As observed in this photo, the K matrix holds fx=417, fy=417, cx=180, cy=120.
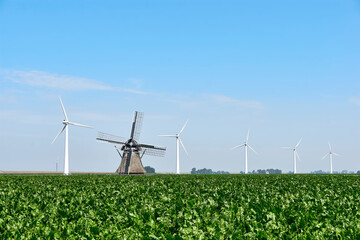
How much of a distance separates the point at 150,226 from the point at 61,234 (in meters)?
2.48

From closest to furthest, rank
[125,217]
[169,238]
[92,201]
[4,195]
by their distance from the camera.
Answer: [169,238] < [125,217] < [92,201] < [4,195]

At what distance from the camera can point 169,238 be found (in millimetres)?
9836

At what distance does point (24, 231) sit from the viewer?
1230 centimetres

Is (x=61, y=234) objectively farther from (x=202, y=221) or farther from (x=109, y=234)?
(x=202, y=221)

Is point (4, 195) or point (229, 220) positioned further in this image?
point (4, 195)

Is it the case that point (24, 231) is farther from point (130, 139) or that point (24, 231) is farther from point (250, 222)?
point (130, 139)

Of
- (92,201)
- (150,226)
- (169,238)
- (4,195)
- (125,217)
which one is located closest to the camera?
(169,238)

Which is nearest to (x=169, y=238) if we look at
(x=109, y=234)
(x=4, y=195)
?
(x=109, y=234)

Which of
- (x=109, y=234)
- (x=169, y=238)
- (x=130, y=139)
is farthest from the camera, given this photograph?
(x=130, y=139)

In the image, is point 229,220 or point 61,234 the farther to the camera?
point 229,220

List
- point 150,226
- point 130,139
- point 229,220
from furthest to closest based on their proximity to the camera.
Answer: point 130,139, point 229,220, point 150,226

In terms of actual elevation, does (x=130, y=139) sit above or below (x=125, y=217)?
above

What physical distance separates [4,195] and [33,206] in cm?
814

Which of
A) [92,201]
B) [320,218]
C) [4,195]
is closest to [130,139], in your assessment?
[4,195]
